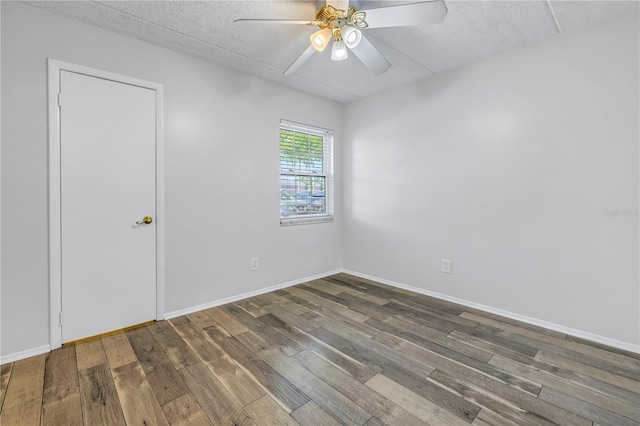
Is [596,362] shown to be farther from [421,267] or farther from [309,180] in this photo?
[309,180]

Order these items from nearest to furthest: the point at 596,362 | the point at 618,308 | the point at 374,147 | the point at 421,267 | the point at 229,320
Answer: the point at 596,362, the point at 618,308, the point at 229,320, the point at 421,267, the point at 374,147

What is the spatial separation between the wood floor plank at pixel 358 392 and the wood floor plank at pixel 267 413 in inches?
13.3

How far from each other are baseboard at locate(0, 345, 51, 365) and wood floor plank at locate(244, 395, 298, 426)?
1654mm

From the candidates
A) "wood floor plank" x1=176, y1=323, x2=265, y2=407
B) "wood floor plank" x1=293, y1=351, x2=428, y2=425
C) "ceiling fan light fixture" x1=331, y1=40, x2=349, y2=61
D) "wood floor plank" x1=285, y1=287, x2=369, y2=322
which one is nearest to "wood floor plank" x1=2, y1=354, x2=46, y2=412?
"wood floor plank" x1=176, y1=323, x2=265, y2=407

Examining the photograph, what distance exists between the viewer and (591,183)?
222 centimetres

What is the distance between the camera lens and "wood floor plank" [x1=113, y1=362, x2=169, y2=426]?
145 centimetres

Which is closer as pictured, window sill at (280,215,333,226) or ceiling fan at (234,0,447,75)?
ceiling fan at (234,0,447,75)

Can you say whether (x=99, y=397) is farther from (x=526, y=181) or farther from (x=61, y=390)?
(x=526, y=181)

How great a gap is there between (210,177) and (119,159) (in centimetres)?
75

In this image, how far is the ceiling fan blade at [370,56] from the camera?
6.59 feet

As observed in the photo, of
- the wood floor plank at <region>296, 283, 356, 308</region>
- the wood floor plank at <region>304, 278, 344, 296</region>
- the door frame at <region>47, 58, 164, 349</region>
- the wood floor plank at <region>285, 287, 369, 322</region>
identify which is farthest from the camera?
the wood floor plank at <region>304, 278, 344, 296</region>

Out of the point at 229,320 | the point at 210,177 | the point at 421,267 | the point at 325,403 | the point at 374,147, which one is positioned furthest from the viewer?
the point at 374,147

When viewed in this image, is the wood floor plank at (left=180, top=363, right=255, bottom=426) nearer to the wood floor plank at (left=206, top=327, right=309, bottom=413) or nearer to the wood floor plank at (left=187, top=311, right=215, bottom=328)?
the wood floor plank at (left=206, top=327, right=309, bottom=413)

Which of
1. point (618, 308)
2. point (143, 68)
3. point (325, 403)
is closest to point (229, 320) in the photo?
point (325, 403)
